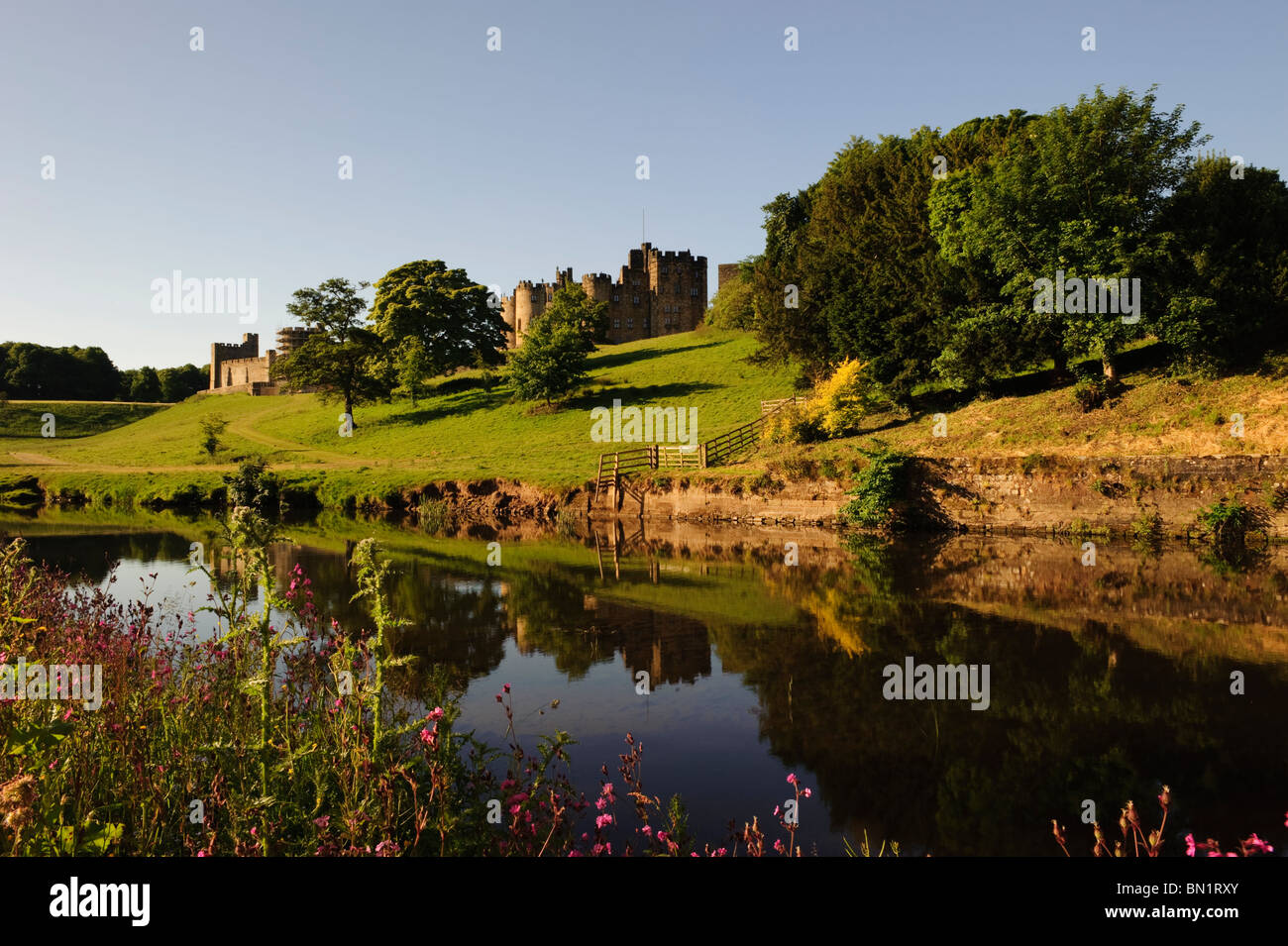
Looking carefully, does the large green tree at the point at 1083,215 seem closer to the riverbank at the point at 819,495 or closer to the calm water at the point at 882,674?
the riverbank at the point at 819,495

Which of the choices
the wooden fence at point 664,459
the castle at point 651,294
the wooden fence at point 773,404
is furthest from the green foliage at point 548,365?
the castle at point 651,294

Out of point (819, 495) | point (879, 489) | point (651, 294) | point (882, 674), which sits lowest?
point (882, 674)

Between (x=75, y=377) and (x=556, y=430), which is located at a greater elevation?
(x=75, y=377)

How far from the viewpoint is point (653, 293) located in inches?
4117

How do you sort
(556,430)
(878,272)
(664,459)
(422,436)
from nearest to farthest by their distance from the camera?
1. (664,459)
2. (878,272)
3. (556,430)
4. (422,436)

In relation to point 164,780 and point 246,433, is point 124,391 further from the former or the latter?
point 164,780

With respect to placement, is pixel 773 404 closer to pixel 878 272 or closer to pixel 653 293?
pixel 878 272

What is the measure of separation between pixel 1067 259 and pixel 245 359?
112295 millimetres

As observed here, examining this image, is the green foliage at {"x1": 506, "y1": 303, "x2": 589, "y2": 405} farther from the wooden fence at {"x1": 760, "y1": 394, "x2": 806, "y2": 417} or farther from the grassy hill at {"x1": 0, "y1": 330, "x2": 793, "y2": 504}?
the wooden fence at {"x1": 760, "y1": 394, "x2": 806, "y2": 417}

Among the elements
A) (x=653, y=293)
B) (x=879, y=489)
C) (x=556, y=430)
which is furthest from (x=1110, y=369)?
(x=653, y=293)

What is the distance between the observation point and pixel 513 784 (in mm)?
5809

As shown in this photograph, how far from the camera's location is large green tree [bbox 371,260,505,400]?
6309 centimetres

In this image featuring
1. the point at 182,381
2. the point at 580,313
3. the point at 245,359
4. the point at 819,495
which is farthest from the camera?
the point at 182,381
